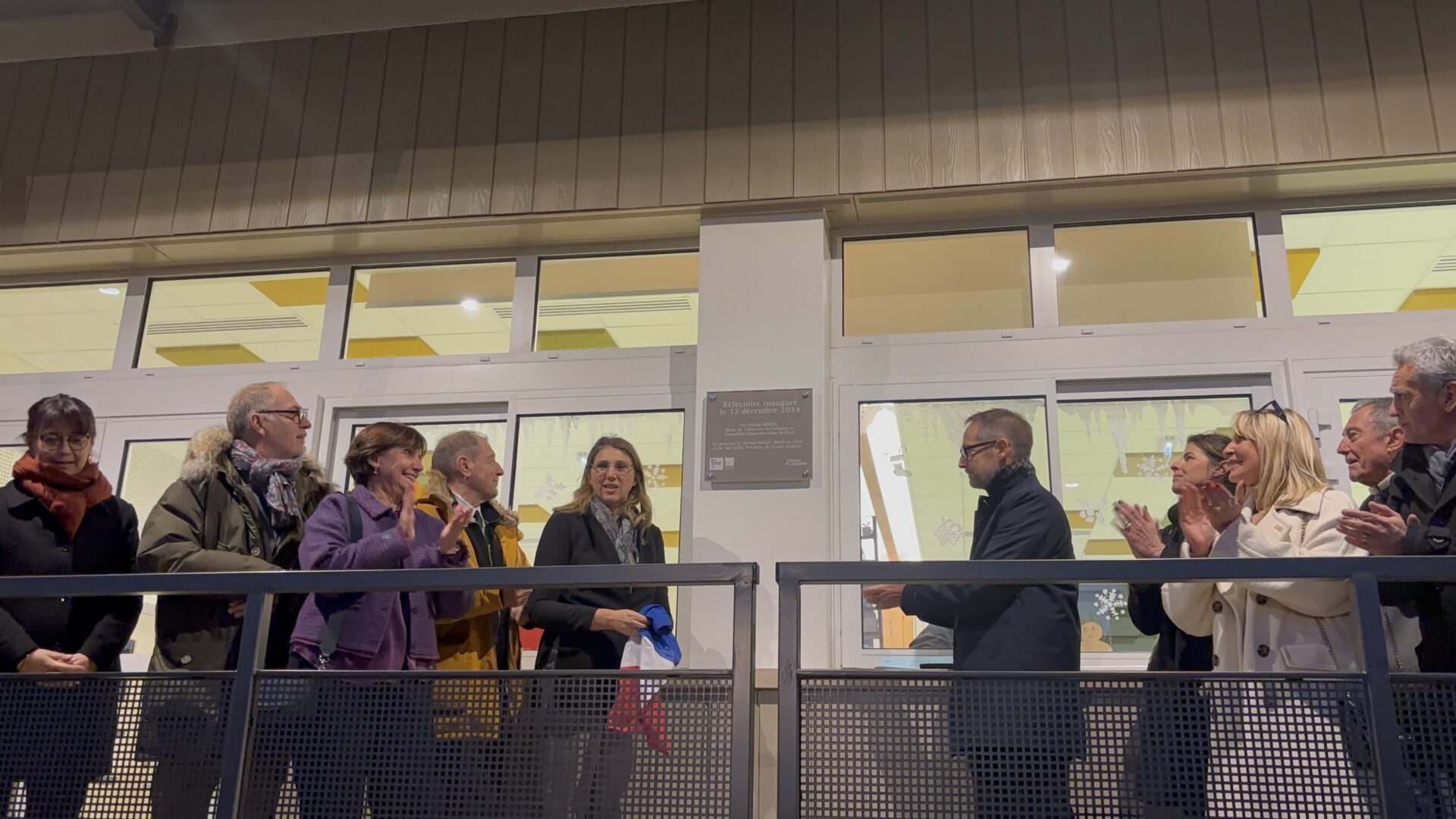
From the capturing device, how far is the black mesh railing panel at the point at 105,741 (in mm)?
2709

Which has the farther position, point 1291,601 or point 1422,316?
point 1422,316

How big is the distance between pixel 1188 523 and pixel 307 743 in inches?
86.4

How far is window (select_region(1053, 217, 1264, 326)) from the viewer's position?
4676 millimetres

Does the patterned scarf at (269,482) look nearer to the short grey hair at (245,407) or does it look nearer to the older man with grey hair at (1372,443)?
the short grey hair at (245,407)

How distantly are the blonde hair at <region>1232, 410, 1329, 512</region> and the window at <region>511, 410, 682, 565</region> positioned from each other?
2.37m

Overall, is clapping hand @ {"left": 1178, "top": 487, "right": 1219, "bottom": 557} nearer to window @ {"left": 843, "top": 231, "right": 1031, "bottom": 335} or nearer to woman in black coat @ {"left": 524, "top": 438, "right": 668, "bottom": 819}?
woman in black coat @ {"left": 524, "top": 438, "right": 668, "bottom": 819}

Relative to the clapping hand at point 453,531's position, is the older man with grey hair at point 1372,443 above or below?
above

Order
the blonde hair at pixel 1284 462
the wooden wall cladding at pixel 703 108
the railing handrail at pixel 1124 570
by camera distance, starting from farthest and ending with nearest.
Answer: the wooden wall cladding at pixel 703 108 < the blonde hair at pixel 1284 462 < the railing handrail at pixel 1124 570

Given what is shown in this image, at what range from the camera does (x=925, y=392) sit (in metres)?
4.75

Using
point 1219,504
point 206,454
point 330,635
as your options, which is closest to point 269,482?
point 206,454

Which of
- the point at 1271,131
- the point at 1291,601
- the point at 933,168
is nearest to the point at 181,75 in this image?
the point at 933,168

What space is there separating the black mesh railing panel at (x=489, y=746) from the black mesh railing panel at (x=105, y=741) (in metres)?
0.15

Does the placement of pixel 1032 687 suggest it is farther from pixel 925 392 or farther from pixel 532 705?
pixel 925 392

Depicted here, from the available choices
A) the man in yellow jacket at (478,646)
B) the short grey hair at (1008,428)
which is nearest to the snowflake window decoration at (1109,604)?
the short grey hair at (1008,428)
